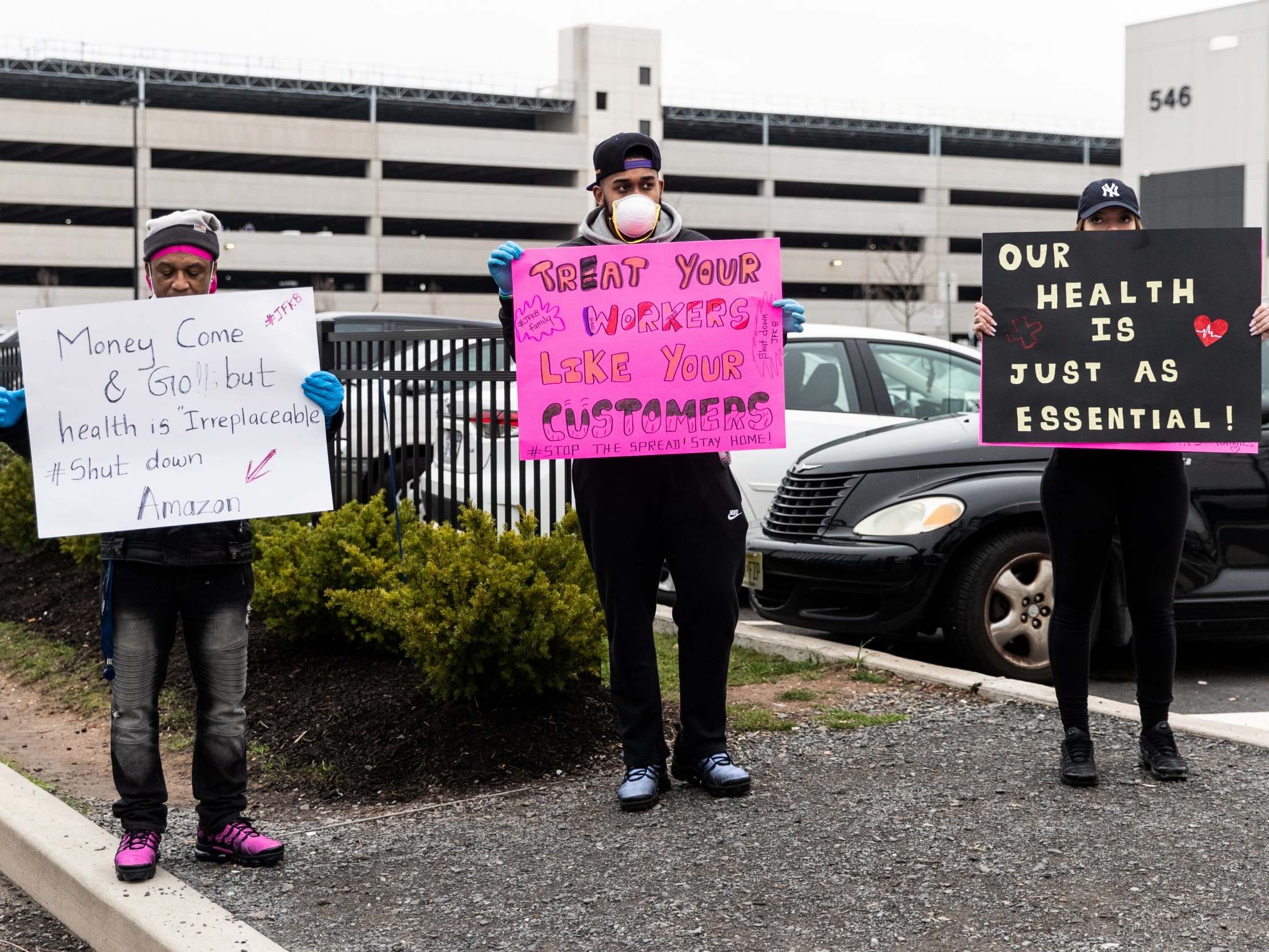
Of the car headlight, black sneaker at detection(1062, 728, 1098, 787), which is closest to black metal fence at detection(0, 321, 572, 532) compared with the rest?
the car headlight

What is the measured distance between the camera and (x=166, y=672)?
4.24m

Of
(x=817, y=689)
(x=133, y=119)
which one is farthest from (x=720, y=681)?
(x=133, y=119)

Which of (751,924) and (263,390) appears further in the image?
(263,390)

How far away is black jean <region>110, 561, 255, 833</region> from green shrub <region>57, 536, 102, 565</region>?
5.10 m

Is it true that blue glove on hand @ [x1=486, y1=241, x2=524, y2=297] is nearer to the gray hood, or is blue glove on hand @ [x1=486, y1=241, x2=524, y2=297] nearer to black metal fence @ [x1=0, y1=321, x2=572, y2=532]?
the gray hood

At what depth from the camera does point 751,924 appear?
363cm

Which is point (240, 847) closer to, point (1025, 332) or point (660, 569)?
point (660, 569)

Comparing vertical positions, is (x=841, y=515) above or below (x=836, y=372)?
below

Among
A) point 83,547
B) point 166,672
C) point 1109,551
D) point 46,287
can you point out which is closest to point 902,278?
point 46,287

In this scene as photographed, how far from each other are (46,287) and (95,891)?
66686 mm

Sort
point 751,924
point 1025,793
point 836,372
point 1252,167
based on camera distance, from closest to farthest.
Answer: point 751,924 < point 1025,793 < point 836,372 < point 1252,167

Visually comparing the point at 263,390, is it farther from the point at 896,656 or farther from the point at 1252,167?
the point at 1252,167

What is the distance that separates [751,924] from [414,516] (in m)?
3.64

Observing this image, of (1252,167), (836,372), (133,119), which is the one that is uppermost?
(133,119)
